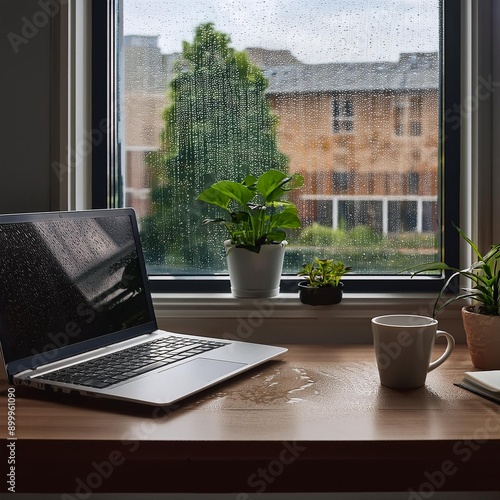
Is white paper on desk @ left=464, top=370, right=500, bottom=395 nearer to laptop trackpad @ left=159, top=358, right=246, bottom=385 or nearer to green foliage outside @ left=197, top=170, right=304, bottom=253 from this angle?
laptop trackpad @ left=159, top=358, right=246, bottom=385

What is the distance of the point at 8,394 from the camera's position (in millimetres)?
986

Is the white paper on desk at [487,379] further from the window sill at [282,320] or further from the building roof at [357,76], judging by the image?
the building roof at [357,76]

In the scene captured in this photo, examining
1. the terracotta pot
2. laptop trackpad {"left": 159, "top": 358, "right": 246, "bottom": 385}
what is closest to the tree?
laptop trackpad {"left": 159, "top": 358, "right": 246, "bottom": 385}

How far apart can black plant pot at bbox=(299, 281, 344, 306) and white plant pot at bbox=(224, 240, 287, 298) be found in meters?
0.09

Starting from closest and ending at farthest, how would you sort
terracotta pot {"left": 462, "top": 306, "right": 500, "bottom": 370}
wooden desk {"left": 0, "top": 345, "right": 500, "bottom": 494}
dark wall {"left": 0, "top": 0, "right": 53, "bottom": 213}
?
1. wooden desk {"left": 0, "top": 345, "right": 500, "bottom": 494}
2. terracotta pot {"left": 462, "top": 306, "right": 500, "bottom": 370}
3. dark wall {"left": 0, "top": 0, "right": 53, "bottom": 213}

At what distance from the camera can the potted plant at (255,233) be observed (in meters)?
1.44

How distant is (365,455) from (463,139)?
39.1 inches

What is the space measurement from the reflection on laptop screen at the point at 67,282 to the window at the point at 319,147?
33cm

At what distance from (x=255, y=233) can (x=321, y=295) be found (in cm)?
22

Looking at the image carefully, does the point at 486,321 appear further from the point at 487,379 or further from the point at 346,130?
the point at 346,130

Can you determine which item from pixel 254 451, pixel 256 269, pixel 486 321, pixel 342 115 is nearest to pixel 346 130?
pixel 342 115

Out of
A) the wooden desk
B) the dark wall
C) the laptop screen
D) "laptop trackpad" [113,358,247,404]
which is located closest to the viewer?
the wooden desk

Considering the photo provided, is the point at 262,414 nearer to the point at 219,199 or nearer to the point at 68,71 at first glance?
the point at 219,199

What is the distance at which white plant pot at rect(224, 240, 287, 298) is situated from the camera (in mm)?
1435
